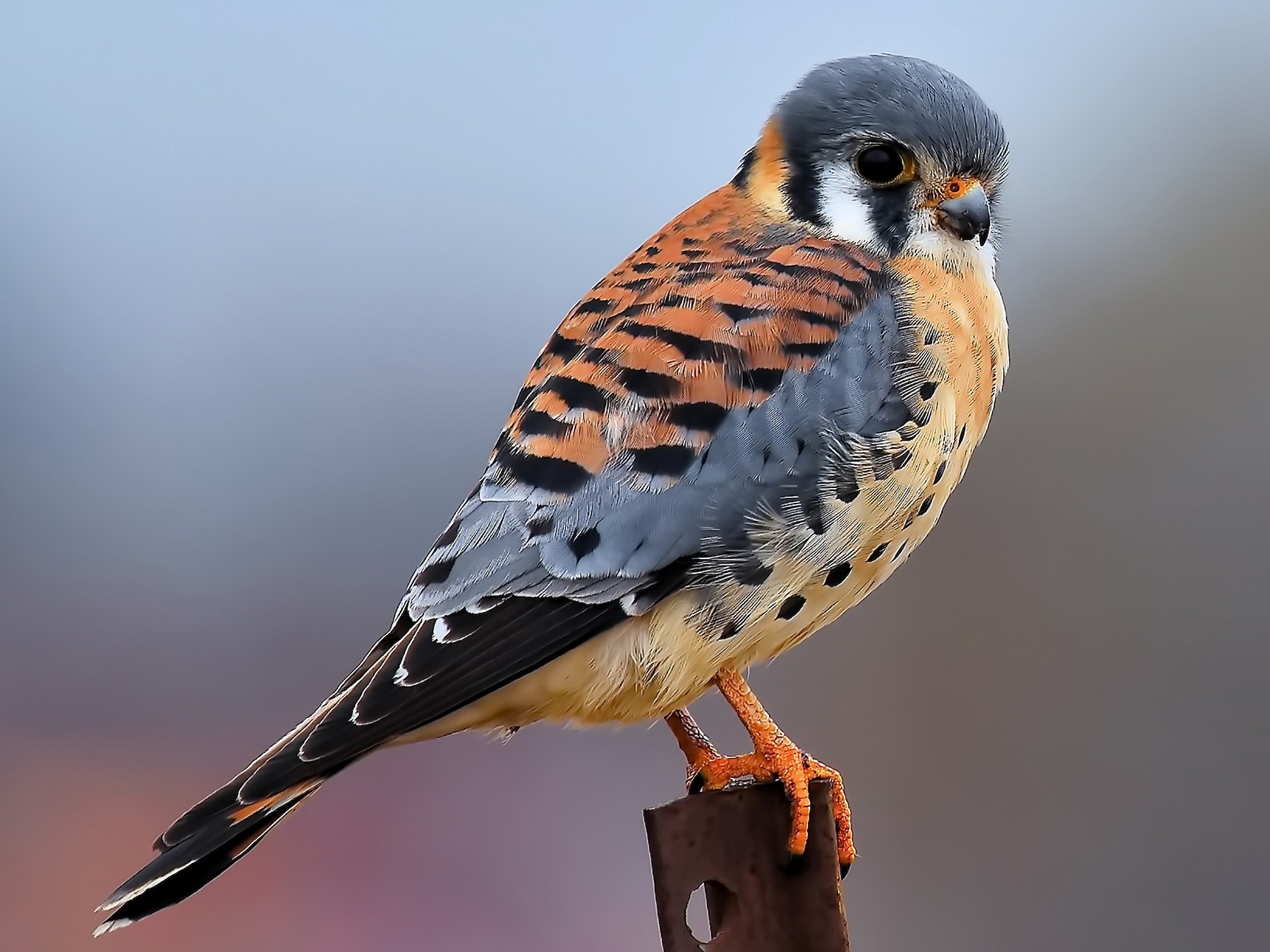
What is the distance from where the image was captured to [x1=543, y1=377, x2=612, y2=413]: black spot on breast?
187 cm

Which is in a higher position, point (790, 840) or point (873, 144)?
point (873, 144)

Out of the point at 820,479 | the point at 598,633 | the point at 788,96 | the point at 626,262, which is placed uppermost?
the point at 788,96

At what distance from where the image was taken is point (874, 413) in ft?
6.15

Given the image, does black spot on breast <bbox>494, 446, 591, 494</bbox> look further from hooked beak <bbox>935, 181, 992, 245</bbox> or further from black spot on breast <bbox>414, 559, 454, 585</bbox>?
hooked beak <bbox>935, 181, 992, 245</bbox>

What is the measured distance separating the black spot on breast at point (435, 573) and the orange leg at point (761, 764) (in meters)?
0.43

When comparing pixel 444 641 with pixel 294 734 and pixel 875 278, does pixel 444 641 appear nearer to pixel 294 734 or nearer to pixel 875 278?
pixel 294 734

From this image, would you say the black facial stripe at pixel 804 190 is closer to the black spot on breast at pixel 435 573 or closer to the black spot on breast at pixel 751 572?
the black spot on breast at pixel 751 572

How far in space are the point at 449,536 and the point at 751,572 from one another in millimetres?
441

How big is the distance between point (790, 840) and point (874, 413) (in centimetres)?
61

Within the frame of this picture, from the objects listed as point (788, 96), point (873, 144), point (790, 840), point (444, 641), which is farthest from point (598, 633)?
point (788, 96)

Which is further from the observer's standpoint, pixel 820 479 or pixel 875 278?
pixel 875 278

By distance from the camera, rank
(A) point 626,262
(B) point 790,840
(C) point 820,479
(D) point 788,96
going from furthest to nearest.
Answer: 1. (D) point 788,96
2. (A) point 626,262
3. (C) point 820,479
4. (B) point 790,840

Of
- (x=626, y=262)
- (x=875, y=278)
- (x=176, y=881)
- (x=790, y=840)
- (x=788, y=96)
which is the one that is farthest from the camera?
(x=788, y=96)

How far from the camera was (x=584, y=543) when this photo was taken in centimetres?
176
